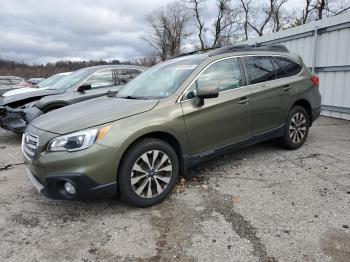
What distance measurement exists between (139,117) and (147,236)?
126cm

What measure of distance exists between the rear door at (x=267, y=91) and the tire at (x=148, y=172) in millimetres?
1636

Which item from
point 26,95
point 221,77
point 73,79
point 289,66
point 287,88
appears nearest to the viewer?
point 221,77

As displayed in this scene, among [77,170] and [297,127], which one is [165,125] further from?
[297,127]

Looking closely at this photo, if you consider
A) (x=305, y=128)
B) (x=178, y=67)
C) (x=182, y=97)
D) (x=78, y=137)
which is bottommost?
(x=305, y=128)

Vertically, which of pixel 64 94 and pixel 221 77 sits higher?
pixel 221 77

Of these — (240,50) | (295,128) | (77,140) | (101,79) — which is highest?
(240,50)

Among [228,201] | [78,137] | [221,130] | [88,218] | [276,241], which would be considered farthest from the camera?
[221,130]

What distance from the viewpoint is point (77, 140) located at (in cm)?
334

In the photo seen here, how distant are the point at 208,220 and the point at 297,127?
289cm

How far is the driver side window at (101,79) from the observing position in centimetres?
756

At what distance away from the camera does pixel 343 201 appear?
146 inches

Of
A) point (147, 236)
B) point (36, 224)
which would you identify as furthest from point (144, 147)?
point (36, 224)

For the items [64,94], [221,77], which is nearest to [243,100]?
[221,77]

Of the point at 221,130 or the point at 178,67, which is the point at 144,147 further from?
the point at 178,67
